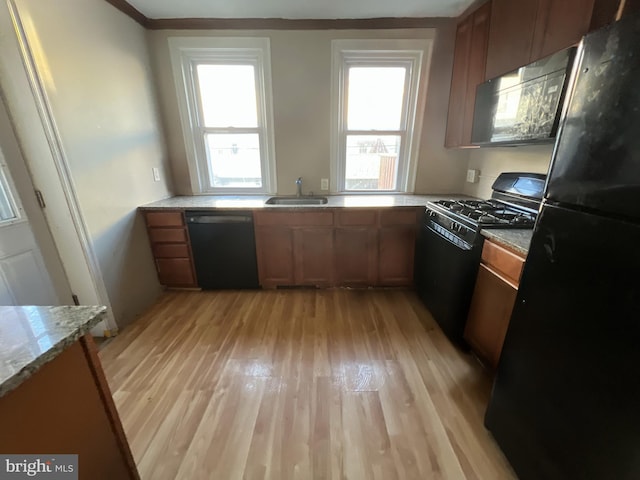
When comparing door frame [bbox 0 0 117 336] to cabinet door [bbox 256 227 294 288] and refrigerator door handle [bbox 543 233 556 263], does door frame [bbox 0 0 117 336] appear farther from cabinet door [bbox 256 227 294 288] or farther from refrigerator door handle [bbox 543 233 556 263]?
refrigerator door handle [bbox 543 233 556 263]

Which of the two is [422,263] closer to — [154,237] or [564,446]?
[564,446]

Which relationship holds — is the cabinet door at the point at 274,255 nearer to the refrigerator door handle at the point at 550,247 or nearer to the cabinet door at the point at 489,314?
the cabinet door at the point at 489,314

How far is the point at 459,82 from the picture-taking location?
90.3 inches

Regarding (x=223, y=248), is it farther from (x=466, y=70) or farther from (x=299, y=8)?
(x=466, y=70)

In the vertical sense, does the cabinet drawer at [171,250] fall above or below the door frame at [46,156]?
below

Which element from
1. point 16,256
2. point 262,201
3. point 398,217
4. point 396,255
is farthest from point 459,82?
point 16,256

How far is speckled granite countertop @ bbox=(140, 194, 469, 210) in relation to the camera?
241cm

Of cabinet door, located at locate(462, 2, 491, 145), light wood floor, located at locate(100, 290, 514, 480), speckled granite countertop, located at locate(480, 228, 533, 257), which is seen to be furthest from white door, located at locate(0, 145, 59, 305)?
cabinet door, located at locate(462, 2, 491, 145)

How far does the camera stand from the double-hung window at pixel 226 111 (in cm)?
255

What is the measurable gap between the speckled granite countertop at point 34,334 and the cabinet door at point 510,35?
8.03 feet

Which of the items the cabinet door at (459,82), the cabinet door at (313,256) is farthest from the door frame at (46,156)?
the cabinet door at (459,82)

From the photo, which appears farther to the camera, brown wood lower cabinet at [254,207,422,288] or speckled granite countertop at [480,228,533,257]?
brown wood lower cabinet at [254,207,422,288]

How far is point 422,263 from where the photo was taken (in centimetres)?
232

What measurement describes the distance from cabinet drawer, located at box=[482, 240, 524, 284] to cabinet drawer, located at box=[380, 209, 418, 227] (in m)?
0.88
